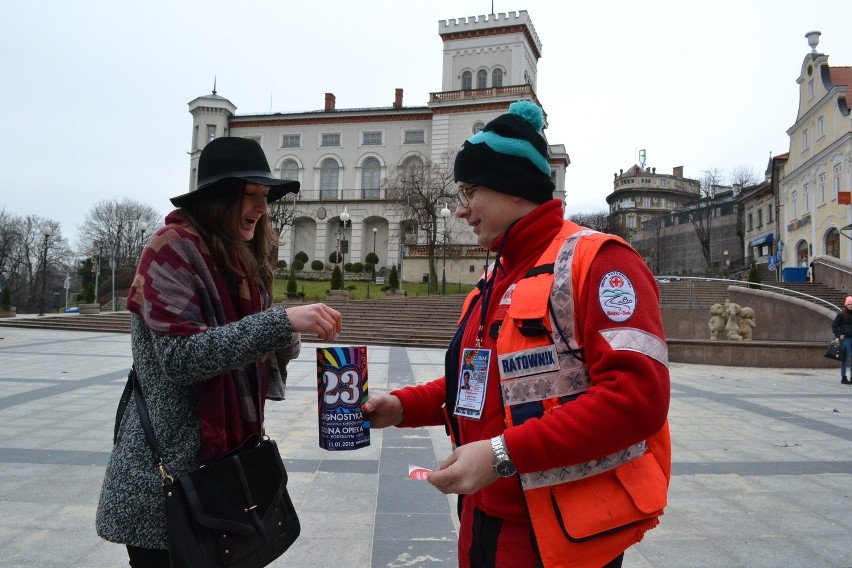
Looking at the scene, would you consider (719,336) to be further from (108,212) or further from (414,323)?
(108,212)

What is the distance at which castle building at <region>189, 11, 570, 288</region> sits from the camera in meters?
45.6

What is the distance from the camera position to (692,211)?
71188 millimetres

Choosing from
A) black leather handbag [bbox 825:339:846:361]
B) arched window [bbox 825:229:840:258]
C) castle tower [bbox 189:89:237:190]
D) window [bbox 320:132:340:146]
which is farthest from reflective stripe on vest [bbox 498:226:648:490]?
castle tower [bbox 189:89:237:190]

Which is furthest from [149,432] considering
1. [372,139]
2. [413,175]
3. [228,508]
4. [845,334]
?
[372,139]

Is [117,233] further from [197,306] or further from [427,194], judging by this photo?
[197,306]

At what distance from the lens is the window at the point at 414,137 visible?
5024cm

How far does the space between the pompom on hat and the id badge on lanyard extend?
0.51 m

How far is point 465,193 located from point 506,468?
34.9 inches

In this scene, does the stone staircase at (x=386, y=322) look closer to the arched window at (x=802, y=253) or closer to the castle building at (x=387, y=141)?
the castle building at (x=387, y=141)

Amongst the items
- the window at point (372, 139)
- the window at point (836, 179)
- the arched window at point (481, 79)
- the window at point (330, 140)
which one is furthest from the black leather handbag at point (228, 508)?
the window at point (330, 140)

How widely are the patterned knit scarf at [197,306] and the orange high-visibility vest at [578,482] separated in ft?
3.02

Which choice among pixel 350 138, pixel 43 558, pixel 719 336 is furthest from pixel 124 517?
pixel 350 138

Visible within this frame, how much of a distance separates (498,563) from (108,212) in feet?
244

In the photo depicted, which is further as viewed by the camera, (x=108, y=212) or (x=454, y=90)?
(x=108, y=212)
